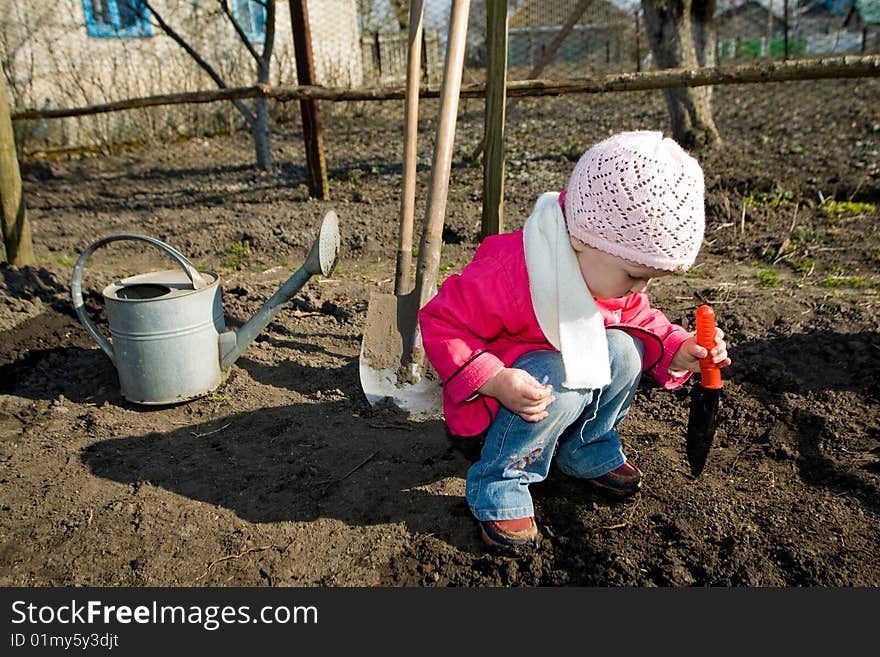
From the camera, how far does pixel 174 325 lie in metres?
2.46

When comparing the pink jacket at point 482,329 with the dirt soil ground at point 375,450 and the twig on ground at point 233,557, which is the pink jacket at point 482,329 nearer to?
the dirt soil ground at point 375,450

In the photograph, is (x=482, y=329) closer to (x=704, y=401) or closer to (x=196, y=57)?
(x=704, y=401)

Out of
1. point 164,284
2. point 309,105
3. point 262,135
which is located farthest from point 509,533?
point 262,135

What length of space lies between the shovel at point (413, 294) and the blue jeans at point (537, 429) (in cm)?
68

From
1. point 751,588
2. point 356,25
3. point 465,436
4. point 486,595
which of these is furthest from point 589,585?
point 356,25

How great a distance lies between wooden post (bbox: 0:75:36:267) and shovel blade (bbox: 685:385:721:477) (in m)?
3.16

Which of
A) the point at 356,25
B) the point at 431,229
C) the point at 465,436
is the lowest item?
the point at 465,436

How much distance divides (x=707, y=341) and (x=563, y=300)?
0.41 m

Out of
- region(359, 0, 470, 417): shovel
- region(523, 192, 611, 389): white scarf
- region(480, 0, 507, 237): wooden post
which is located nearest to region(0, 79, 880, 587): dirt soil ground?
region(359, 0, 470, 417): shovel

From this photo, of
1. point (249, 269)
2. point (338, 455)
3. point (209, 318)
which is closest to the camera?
point (338, 455)

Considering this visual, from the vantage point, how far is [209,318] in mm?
2564

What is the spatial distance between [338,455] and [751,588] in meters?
1.23

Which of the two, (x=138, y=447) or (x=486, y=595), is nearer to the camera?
(x=486, y=595)

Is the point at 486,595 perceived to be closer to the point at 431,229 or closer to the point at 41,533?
the point at 41,533
